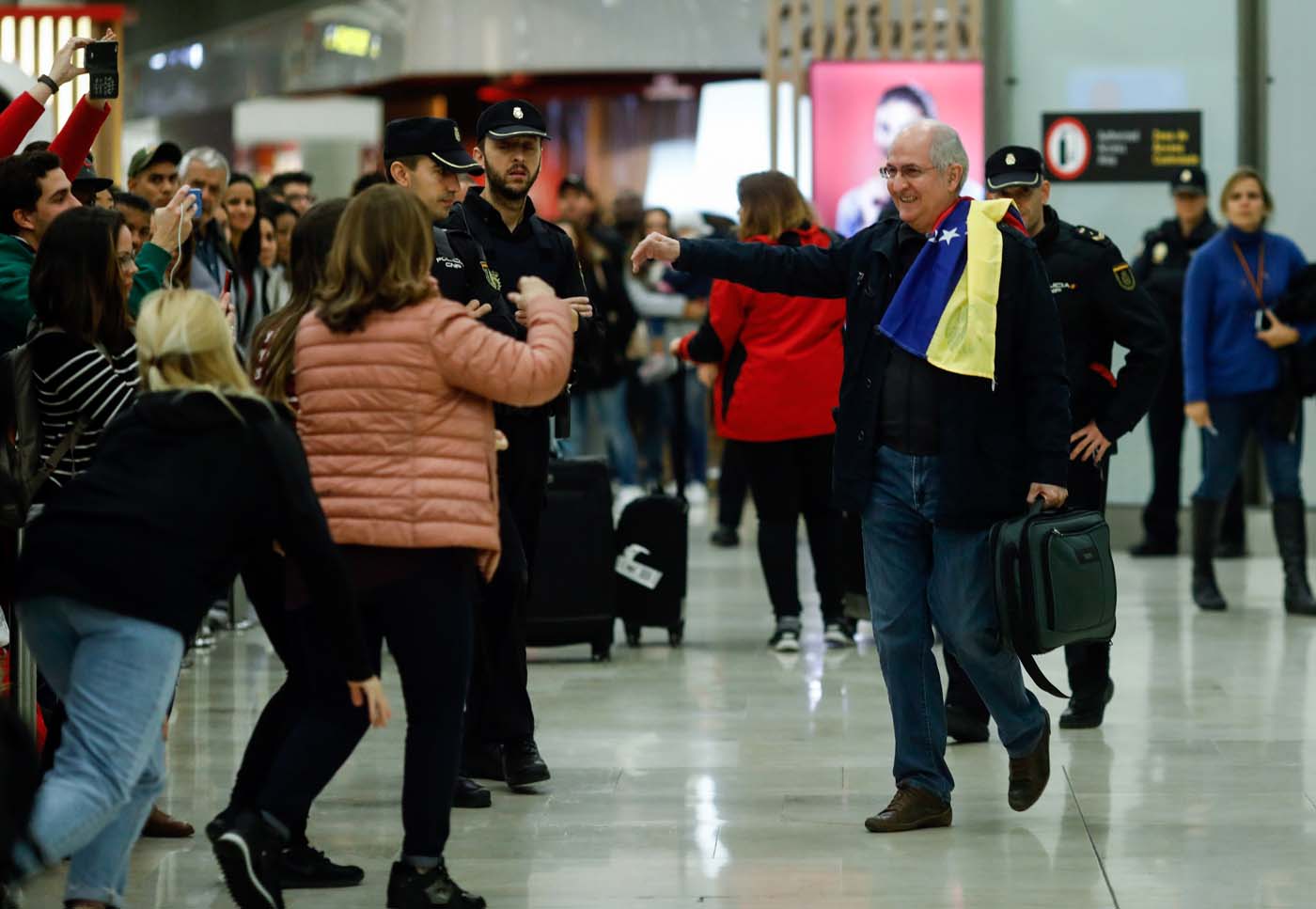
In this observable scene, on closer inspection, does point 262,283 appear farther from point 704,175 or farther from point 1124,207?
point 704,175

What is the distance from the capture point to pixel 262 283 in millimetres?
8500

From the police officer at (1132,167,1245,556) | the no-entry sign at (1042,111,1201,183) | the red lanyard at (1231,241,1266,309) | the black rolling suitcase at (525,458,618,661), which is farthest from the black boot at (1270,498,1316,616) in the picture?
the black rolling suitcase at (525,458,618,661)

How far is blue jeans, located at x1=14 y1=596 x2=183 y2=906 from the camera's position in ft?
11.9

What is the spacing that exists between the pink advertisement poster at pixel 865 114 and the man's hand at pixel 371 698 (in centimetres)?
864

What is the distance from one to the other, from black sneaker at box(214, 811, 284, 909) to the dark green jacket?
1436mm

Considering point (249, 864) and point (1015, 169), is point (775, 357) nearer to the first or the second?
point (1015, 169)

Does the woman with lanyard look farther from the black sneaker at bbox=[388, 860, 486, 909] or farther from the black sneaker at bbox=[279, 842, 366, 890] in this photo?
the black sneaker at bbox=[388, 860, 486, 909]

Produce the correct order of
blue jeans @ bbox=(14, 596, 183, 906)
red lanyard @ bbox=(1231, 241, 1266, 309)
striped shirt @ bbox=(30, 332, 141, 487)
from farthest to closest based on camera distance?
red lanyard @ bbox=(1231, 241, 1266, 309)
striped shirt @ bbox=(30, 332, 141, 487)
blue jeans @ bbox=(14, 596, 183, 906)

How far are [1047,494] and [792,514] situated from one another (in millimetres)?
2879

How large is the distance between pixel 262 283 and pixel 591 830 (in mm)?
4097

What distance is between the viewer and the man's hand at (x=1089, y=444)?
588 centimetres

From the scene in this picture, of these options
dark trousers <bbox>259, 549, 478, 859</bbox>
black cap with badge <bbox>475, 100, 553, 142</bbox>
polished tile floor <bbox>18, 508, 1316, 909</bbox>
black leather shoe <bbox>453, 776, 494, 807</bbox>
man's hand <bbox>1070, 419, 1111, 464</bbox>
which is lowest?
polished tile floor <bbox>18, 508, 1316, 909</bbox>

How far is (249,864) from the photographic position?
12.9 feet

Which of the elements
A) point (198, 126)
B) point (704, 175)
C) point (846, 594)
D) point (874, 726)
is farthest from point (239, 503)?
point (198, 126)
